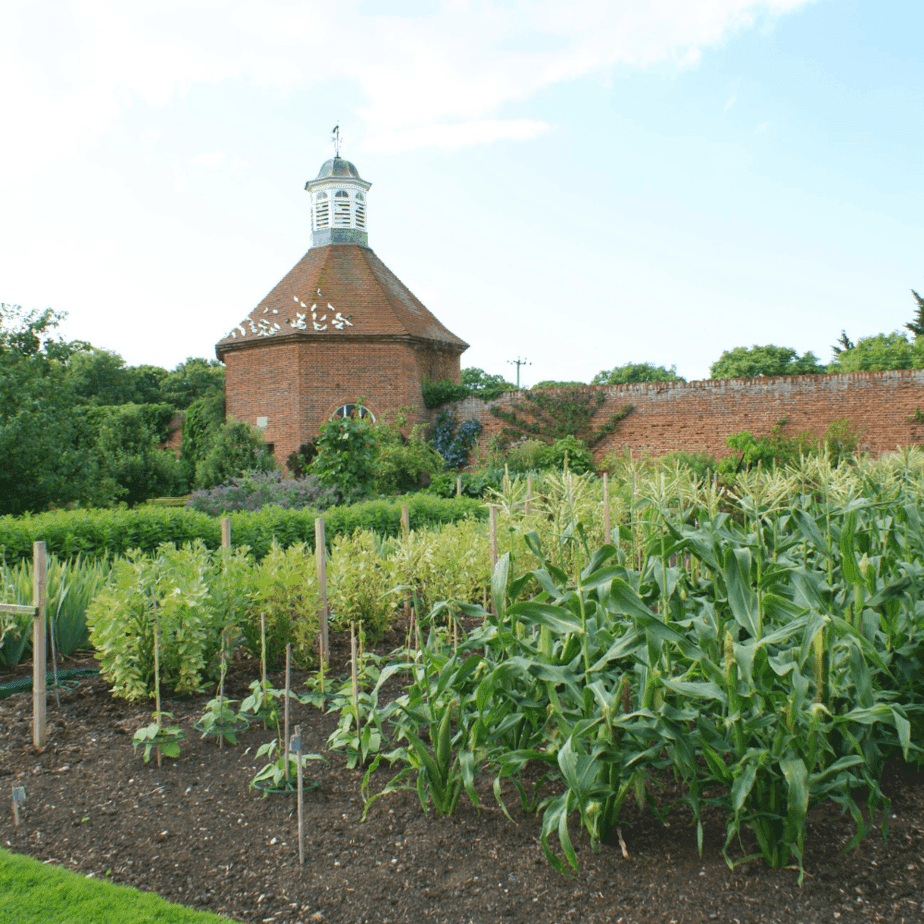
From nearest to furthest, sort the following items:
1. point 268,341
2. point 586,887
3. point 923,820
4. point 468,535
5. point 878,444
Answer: point 586,887
point 923,820
point 468,535
point 878,444
point 268,341

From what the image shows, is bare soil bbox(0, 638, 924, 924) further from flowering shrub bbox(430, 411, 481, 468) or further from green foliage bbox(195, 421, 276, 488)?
flowering shrub bbox(430, 411, 481, 468)

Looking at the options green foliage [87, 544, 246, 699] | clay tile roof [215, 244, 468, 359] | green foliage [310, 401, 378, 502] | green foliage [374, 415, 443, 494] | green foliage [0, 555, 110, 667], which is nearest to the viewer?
green foliage [87, 544, 246, 699]

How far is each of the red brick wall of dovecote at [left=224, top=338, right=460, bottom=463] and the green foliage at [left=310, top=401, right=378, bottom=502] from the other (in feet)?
27.1

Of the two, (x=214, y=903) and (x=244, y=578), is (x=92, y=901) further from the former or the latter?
(x=244, y=578)

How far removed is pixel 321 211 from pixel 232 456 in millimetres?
8576

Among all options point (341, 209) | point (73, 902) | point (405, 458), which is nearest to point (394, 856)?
point (73, 902)

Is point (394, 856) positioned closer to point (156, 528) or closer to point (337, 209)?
point (156, 528)

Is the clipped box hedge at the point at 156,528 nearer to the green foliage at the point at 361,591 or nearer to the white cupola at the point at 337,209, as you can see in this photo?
the green foliage at the point at 361,591

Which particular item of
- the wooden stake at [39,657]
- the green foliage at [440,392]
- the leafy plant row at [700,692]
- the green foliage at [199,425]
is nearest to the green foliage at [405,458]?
the green foliage at [440,392]

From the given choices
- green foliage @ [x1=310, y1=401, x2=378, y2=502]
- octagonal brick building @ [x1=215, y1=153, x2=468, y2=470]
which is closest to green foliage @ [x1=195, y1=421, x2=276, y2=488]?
octagonal brick building @ [x1=215, y1=153, x2=468, y2=470]

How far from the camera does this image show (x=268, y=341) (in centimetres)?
1928

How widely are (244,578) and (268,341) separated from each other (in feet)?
53.0

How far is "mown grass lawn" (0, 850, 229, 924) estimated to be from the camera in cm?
208

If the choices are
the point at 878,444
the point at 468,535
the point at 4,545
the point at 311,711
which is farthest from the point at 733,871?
the point at 878,444
